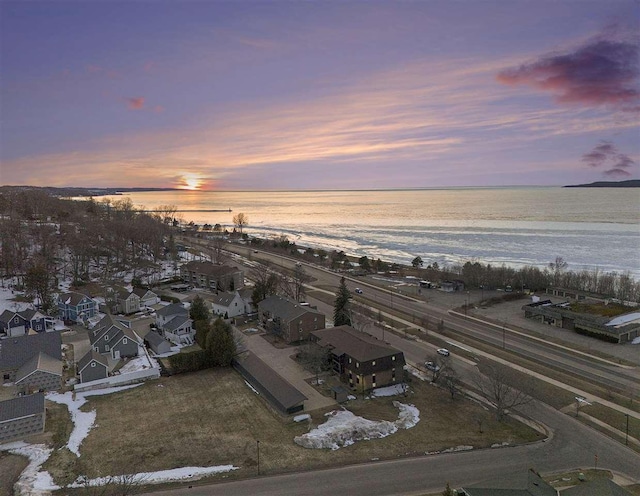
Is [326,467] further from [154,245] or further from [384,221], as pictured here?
[384,221]

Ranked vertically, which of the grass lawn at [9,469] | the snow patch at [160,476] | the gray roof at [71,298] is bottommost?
the grass lawn at [9,469]

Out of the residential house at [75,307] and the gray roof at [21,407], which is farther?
the residential house at [75,307]

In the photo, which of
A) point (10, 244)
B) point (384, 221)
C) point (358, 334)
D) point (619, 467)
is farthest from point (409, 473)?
point (384, 221)

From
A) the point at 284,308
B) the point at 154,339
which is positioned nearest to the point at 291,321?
the point at 284,308

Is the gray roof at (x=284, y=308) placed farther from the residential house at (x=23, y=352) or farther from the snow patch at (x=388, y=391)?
the residential house at (x=23, y=352)

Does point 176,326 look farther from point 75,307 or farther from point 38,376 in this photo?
point 75,307

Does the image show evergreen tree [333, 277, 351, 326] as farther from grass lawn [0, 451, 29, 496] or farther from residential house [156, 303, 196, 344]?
grass lawn [0, 451, 29, 496]

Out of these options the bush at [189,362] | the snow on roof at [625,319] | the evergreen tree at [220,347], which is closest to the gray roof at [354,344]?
the evergreen tree at [220,347]
